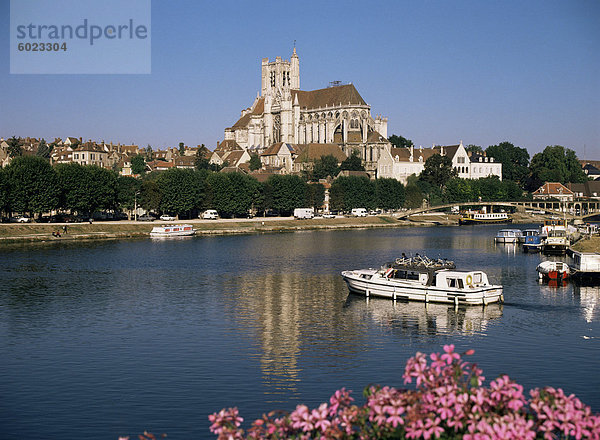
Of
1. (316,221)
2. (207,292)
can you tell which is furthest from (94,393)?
(316,221)

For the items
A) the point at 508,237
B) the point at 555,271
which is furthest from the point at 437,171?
the point at 555,271

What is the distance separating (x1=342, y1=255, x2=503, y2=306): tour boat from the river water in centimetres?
88

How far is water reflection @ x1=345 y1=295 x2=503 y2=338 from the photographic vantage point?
38.8m

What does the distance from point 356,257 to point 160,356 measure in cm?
4552

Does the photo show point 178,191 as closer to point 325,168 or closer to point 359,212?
point 359,212

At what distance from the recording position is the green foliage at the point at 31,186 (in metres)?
100

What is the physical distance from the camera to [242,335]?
37.5 metres

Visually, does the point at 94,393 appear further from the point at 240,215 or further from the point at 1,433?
the point at 240,215

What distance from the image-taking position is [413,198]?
167500 millimetres

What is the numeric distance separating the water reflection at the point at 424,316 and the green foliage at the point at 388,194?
113586mm

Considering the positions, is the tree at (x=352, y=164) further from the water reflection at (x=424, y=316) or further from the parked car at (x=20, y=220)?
the water reflection at (x=424, y=316)

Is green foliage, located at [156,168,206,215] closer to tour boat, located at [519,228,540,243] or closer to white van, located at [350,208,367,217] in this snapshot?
white van, located at [350,208,367,217]

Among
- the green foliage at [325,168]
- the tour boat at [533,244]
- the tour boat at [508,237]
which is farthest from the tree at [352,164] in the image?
the tour boat at [533,244]

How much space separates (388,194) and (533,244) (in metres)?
78.0
